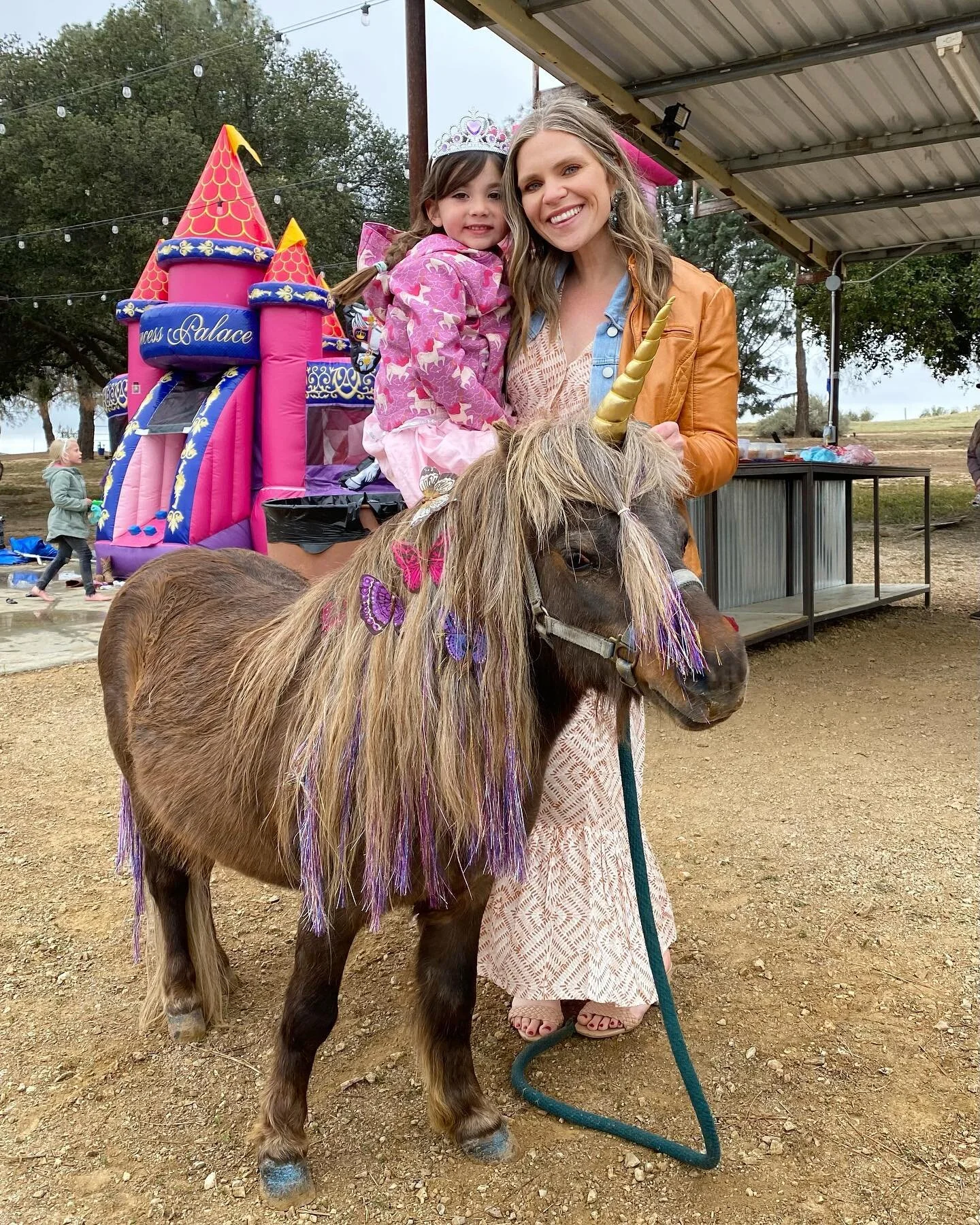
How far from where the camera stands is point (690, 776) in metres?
4.01

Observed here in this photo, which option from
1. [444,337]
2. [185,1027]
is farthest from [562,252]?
[185,1027]

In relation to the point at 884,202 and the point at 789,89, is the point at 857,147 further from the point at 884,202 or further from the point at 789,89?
the point at 884,202

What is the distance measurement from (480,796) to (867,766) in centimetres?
315

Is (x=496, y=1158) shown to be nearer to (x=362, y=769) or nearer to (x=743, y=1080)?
(x=743, y=1080)

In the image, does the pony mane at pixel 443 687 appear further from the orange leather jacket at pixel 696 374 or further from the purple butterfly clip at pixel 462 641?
the orange leather jacket at pixel 696 374

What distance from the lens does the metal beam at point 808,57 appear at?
423 centimetres

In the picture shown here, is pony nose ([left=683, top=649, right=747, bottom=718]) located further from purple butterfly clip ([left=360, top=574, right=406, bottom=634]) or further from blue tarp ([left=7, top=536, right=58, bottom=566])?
blue tarp ([left=7, top=536, right=58, bottom=566])

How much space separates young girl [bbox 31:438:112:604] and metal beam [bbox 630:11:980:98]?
634 centimetres

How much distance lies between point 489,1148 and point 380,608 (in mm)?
1167

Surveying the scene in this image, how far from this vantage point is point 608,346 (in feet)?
5.97

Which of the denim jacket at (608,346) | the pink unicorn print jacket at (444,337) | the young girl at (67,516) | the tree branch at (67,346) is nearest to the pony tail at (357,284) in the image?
the pink unicorn print jacket at (444,337)

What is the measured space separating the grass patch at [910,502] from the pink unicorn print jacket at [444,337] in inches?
469

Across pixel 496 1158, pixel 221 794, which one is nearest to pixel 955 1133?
pixel 496 1158

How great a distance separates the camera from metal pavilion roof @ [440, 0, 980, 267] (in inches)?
169
